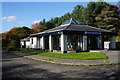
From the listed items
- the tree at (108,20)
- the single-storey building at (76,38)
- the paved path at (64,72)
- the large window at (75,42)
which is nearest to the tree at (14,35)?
the single-storey building at (76,38)

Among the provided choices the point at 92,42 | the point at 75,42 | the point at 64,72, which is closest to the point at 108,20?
the point at 92,42

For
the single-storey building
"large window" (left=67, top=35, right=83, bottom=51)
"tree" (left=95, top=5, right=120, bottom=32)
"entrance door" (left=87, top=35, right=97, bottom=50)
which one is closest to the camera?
the single-storey building

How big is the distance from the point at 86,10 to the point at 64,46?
2457 cm

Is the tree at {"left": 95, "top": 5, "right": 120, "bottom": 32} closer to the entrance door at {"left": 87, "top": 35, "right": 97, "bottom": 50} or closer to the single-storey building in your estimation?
the single-storey building

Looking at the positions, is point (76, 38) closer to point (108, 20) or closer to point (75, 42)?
point (75, 42)

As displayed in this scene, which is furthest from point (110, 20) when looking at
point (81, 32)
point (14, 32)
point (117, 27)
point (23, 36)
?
point (14, 32)

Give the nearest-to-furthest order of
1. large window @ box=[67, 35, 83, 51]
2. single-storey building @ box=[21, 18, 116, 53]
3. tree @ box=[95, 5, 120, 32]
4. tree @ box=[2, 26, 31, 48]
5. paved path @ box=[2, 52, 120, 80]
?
→ paved path @ box=[2, 52, 120, 80]
single-storey building @ box=[21, 18, 116, 53]
large window @ box=[67, 35, 83, 51]
tree @ box=[95, 5, 120, 32]
tree @ box=[2, 26, 31, 48]

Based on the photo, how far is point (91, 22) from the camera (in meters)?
37.4

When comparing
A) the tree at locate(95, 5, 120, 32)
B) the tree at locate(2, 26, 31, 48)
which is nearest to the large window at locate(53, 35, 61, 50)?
the tree at locate(2, 26, 31, 48)

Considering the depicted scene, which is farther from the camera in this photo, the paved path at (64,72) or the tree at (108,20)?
the tree at (108,20)

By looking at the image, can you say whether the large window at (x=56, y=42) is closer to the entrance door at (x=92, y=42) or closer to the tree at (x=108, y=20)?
the entrance door at (x=92, y=42)

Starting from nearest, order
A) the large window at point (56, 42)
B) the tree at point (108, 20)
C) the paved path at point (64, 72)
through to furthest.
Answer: the paved path at point (64, 72) < the large window at point (56, 42) < the tree at point (108, 20)

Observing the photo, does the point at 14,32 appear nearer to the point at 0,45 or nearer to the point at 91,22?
the point at 0,45

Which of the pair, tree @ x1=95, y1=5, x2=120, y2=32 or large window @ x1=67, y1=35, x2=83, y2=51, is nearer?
large window @ x1=67, y1=35, x2=83, y2=51
